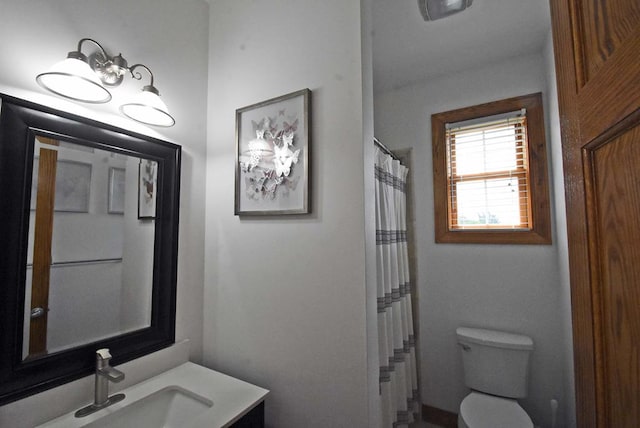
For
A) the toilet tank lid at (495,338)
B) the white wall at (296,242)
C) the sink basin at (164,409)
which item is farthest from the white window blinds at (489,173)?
the sink basin at (164,409)

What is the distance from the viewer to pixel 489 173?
82.1 inches

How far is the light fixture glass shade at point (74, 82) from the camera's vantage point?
0.89m

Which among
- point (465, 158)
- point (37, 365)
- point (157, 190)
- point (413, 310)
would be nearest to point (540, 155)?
point (465, 158)

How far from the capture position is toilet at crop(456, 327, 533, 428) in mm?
1646

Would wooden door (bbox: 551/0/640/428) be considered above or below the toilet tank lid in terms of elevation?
above

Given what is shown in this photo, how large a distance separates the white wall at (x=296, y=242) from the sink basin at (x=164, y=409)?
0.26 meters

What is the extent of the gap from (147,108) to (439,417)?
2748 millimetres

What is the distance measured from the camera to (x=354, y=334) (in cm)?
108

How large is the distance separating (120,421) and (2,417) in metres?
0.32

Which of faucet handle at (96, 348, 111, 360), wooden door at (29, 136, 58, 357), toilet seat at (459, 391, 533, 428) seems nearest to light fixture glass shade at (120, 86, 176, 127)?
wooden door at (29, 136, 58, 357)

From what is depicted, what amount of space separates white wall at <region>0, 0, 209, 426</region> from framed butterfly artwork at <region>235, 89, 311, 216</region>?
0.27 m

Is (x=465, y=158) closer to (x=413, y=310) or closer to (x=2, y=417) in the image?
(x=413, y=310)

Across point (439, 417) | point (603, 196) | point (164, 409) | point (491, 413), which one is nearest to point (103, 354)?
point (164, 409)

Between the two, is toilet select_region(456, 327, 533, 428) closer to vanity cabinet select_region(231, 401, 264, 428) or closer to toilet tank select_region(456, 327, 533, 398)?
toilet tank select_region(456, 327, 533, 398)
